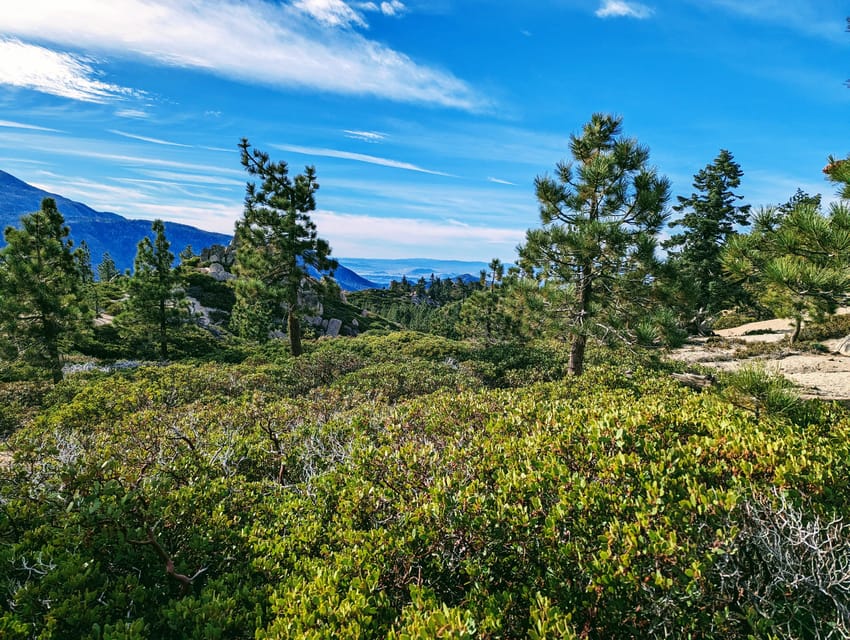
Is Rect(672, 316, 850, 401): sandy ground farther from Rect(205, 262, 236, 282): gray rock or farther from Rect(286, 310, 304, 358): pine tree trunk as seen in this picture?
Rect(205, 262, 236, 282): gray rock

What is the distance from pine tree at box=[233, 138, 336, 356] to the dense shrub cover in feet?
48.1

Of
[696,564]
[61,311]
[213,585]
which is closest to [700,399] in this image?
[696,564]

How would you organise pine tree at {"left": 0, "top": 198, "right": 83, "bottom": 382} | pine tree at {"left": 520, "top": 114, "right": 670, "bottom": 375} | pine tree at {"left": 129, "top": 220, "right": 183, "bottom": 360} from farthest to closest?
1. pine tree at {"left": 129, "top": 220, "right": 183, "bottom": 360}
2. pine tree at {"left": 0, "top": 198, "right": 83, "bottom": 382}
3. pine tree at {"left": 520, "top": 114, "right": 670, "bottom": 375}

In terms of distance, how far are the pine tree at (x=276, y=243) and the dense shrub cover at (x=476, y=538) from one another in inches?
577

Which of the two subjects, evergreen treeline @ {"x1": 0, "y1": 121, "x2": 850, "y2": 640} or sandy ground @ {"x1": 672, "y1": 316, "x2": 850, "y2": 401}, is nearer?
evergreen treeline @ {"x1": 0, "y1": 121, "x2": 850, "y2": 640}

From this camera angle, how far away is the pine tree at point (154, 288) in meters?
23.6

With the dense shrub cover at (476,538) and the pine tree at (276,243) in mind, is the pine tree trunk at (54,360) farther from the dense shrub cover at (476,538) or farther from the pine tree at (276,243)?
the dense shrub cover at (476,538)

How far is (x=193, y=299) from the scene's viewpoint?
167 ft

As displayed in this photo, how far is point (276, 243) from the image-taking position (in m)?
20.0

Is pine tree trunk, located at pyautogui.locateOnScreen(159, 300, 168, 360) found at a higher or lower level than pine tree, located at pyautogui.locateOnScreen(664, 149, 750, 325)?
lower

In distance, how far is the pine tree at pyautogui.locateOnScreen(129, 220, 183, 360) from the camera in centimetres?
2359

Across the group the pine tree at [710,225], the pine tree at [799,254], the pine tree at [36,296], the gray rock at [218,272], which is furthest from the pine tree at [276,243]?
the gray rock at [218,272]

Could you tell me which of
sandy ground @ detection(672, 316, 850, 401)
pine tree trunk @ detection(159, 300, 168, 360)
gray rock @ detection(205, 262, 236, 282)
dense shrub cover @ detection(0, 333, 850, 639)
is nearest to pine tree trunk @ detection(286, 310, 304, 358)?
pine tree trunk @ detection(159, 300, 168, 360)

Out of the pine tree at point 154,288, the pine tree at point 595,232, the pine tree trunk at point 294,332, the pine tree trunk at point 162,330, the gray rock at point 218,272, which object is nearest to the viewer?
the pine tree at point 595,232
